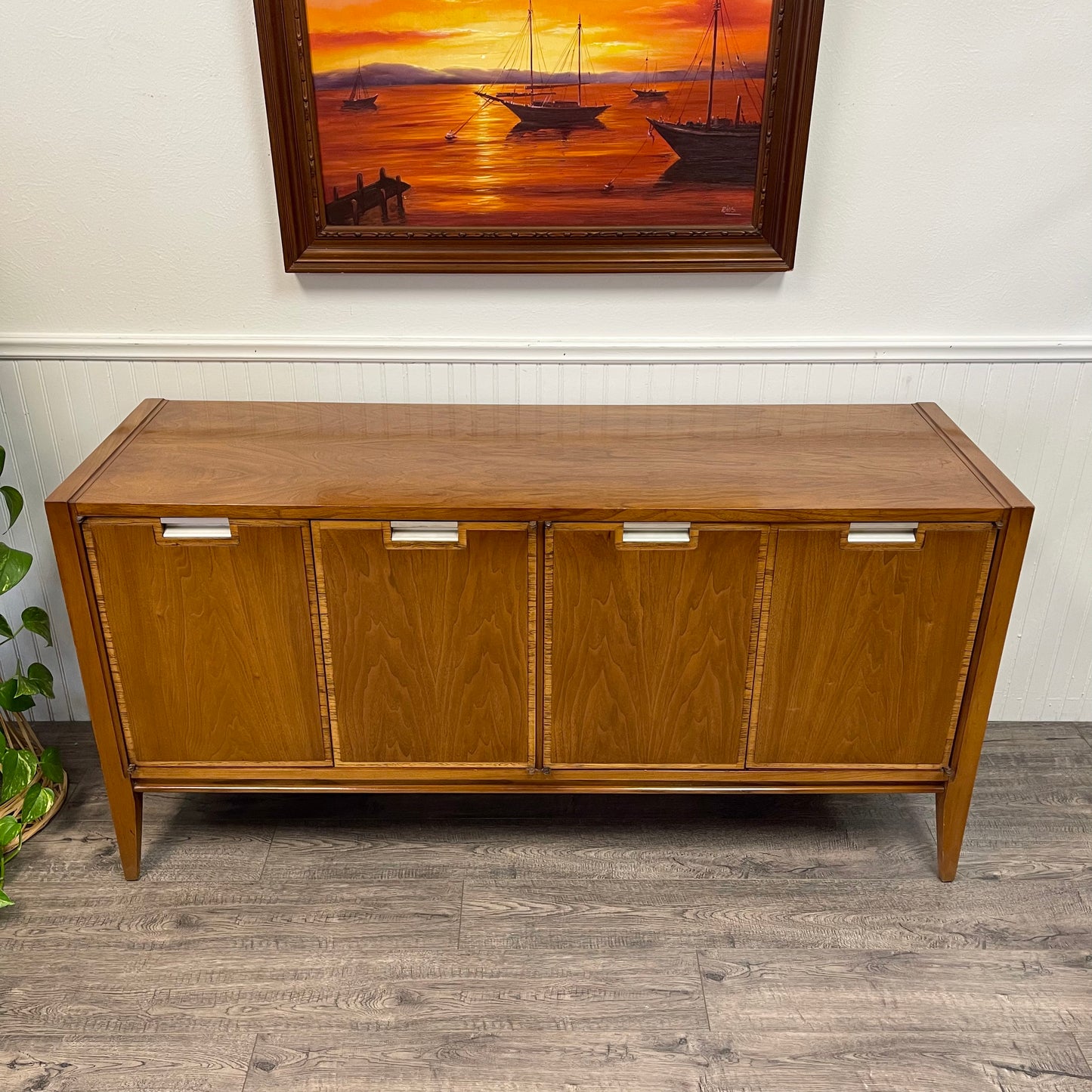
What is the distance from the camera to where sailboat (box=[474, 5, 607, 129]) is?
1.88m

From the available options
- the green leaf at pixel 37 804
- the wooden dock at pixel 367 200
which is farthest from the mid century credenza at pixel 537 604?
the wooden dock at pixel 367 200

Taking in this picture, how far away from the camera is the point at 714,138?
1.92 meters

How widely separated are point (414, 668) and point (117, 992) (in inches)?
30.1

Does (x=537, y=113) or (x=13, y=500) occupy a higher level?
(x=537, y=113)

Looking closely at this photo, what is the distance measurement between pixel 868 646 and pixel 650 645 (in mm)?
386

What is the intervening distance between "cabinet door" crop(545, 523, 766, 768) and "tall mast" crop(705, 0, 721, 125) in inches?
32.3

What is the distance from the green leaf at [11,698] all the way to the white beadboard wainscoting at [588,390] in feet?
1.50

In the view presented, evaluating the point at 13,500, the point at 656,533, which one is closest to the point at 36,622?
the point at 13,500

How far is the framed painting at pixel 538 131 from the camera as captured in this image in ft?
5.96

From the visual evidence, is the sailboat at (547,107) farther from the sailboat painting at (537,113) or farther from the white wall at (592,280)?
the white wall at (592,280)

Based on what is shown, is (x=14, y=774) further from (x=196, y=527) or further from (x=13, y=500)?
(x=196, y=527)

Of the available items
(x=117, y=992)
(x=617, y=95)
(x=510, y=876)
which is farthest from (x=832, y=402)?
(x=117, y=992)

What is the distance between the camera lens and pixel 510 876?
6.55ft

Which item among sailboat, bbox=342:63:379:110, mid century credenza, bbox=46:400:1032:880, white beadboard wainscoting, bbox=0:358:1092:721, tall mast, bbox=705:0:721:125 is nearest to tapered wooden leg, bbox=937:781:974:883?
mid century credenza, bbox=46:400:1032:880
